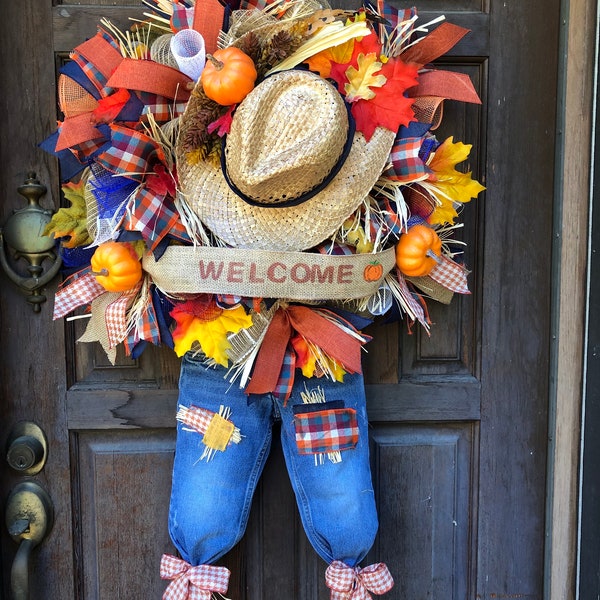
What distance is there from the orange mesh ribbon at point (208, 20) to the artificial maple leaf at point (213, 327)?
371mm

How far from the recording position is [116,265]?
83 cm

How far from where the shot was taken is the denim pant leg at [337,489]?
0.93 metres

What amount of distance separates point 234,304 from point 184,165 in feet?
0.68

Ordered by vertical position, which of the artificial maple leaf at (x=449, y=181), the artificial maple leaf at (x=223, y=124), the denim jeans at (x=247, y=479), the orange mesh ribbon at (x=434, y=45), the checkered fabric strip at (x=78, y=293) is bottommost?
the denim jeans at (x=247, y=479)

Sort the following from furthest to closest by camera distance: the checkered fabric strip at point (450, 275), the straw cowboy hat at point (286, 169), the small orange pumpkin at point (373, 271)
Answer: the checkered fabric strip at point (450, 275) → the small orange pumpkin at point (373, 271) → the straw cowboy hat at point (286, 169)

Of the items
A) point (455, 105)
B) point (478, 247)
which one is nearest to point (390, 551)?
point (478, 247)

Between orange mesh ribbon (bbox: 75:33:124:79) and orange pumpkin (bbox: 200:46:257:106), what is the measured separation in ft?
0.53

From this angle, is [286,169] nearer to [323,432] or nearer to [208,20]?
[208,20]

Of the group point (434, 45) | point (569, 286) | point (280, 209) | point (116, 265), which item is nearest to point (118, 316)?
point (116, 265)

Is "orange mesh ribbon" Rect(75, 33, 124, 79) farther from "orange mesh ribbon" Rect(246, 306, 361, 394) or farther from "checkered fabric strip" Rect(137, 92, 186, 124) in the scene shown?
"orange mesh ribbon" Rect(246, 306, 361, 394)

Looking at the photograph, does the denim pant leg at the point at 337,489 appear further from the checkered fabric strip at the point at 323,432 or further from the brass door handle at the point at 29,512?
the brass door handle at the point at 29,512

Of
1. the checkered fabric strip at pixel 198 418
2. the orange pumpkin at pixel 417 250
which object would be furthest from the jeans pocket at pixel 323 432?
the orange pumpkin at pixel 417 250

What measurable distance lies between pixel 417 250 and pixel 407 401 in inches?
13.4

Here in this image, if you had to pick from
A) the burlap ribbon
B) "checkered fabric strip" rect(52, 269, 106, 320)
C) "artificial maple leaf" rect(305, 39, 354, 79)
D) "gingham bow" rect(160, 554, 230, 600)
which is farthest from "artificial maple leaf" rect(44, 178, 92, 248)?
"gingham bow" rect(160, 554, 230, 600)
